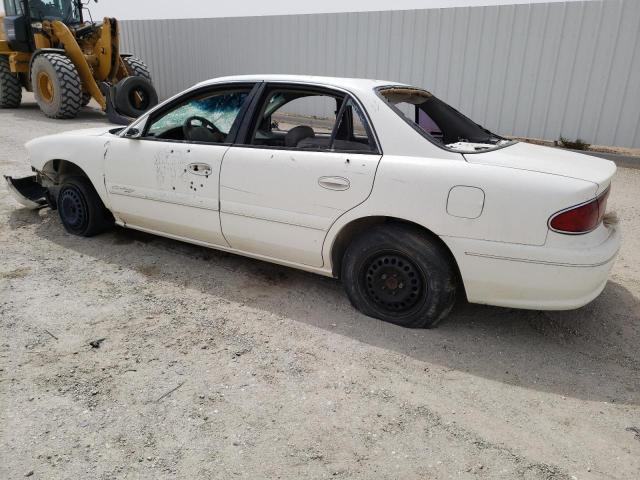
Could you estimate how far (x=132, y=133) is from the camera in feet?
13.7

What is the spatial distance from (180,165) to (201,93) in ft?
1.96

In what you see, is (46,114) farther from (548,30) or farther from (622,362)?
(622,362)

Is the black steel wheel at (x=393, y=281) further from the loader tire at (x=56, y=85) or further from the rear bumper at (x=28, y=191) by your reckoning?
the loader tire at (x=56, y=85)

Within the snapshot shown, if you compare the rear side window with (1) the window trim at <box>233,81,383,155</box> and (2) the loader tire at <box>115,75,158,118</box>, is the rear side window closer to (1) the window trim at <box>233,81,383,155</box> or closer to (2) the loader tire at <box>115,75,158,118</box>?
(2) the loader tire at <box>115,75,158,118</box>

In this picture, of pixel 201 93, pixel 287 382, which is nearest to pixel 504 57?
pixel 201 93

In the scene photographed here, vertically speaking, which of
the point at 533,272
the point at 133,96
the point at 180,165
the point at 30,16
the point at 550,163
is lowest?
the point at 133,96

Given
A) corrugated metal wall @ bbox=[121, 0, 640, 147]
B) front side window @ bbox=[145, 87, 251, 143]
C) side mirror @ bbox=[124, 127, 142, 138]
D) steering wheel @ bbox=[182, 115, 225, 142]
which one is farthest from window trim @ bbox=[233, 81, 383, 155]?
corrugated metal wall @ bbox=[121, 0, 640, 147]

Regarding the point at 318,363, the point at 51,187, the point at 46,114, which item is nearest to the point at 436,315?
the point at 318,363

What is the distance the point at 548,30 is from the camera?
931 cm

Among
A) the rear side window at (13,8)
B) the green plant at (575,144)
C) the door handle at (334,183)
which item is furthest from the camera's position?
the rear side window at (13,8)

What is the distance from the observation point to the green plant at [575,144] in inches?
362

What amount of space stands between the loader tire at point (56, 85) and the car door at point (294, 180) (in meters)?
9.39

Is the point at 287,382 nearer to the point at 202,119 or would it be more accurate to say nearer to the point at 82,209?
the point at 202,119

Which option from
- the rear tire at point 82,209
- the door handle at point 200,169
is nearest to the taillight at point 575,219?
the door handle at point 200,169
